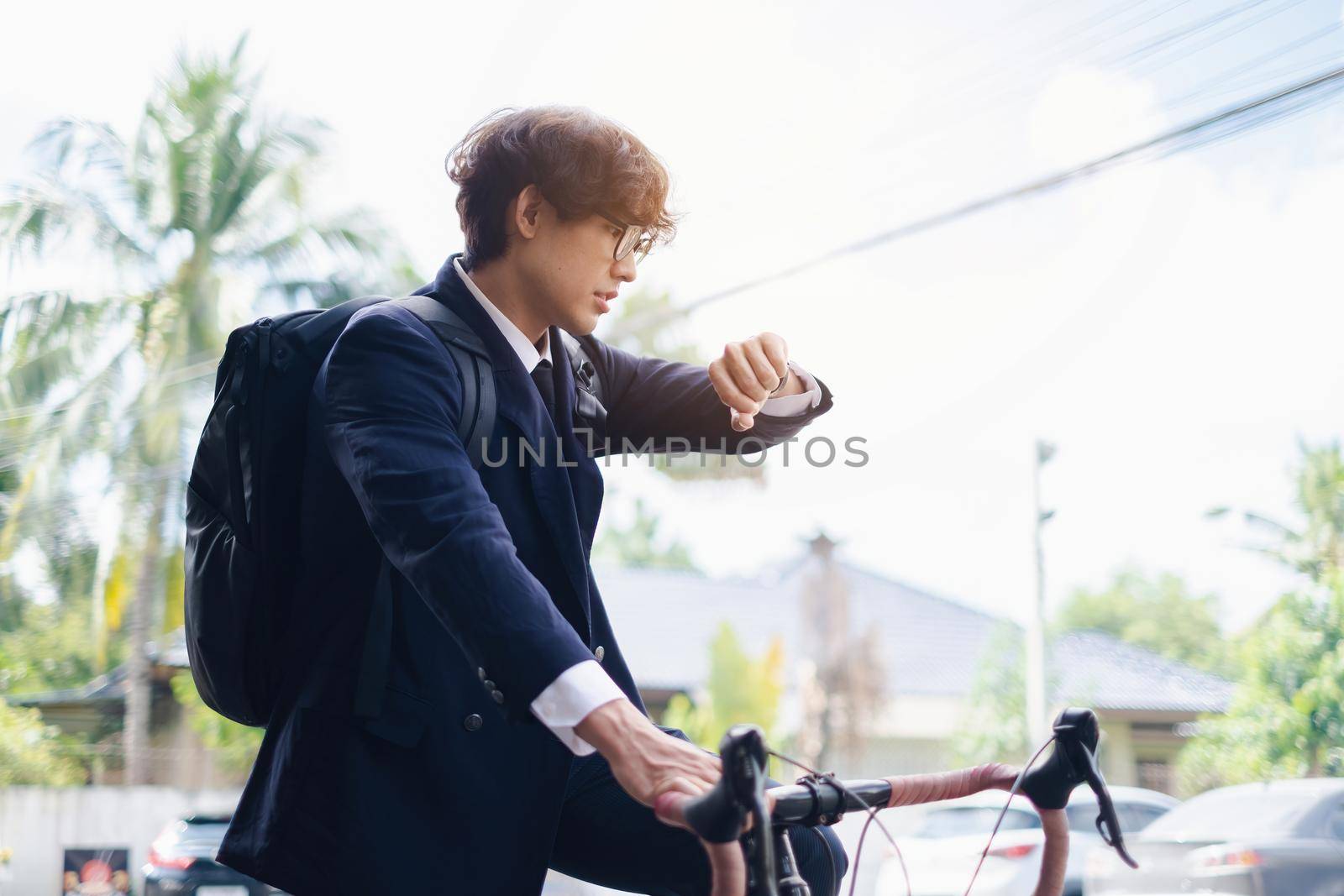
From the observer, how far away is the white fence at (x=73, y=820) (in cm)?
1191

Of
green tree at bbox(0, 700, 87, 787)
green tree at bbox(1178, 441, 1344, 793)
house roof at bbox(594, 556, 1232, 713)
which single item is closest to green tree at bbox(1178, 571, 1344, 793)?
green tree at bbox(1178, 441, 1344, 793)

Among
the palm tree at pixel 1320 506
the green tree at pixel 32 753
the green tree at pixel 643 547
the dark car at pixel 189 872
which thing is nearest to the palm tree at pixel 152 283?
the green tree at pixel 32 753

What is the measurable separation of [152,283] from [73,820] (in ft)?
18.0

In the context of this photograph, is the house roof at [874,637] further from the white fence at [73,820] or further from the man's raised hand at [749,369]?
the man's raised hand at [749,369]

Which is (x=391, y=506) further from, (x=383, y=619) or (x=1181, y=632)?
(x=1181, y=632)

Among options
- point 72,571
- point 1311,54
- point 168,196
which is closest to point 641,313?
point 168,196

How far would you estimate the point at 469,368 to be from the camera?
1.35 m

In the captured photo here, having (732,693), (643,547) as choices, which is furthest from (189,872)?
(643,547)

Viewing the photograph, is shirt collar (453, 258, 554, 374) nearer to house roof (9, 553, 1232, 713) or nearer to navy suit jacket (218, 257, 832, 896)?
navy suit jacket (218, 257, 832, 896)

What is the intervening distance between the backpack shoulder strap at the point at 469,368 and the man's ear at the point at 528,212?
15 centimetres

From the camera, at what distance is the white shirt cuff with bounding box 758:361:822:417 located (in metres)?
1.66

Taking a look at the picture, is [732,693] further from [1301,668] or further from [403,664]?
[403,664]

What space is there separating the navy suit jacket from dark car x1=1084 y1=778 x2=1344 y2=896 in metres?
5.93

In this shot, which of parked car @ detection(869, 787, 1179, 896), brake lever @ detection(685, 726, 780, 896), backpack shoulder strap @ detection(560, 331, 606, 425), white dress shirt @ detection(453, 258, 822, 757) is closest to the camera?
brake lever @ detection(685, 726, 780, 896)
